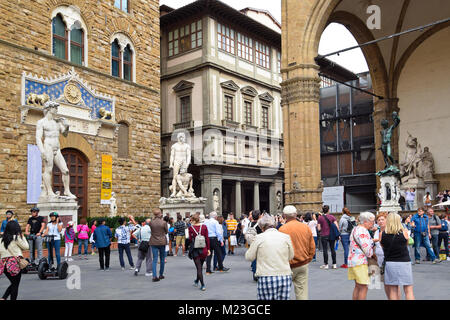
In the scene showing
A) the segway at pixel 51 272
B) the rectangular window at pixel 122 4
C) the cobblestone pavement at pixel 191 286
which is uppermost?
the rectangular window at pixel 122 4

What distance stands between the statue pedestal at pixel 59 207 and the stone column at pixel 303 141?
10.4 meters

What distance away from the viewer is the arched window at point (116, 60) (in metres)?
25.6

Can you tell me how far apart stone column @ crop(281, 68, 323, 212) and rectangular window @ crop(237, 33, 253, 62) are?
17403 mm

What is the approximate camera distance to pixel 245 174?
3894cm

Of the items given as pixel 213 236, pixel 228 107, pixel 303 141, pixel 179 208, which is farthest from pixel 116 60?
pixel 213 236

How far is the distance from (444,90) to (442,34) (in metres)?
3.29

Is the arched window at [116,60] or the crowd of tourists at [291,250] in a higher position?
the arched window at [116,60]

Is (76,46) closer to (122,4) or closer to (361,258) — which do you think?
(122,4)

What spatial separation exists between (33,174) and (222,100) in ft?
63.8

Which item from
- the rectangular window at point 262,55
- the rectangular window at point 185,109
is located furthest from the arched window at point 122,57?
the rectangular window at point 262,55

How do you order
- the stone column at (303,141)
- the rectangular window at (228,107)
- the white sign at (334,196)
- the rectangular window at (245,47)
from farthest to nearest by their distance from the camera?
the rectangular window at (245,47) < the rectangular window at (228,107) < the white sign at (334,196) < the stone column at (303,141)

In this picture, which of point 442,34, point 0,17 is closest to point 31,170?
point 0,17

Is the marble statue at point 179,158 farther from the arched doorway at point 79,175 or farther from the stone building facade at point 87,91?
the arched doorway at point 79,175

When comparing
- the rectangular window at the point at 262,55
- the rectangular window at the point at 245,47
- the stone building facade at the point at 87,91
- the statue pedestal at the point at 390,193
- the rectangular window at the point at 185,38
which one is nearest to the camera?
the statue pedestal at the point at 390,193
